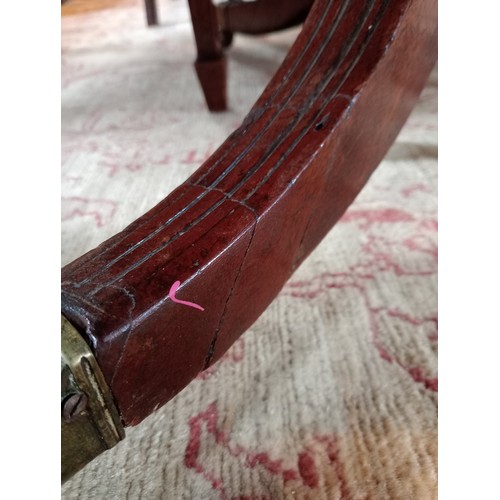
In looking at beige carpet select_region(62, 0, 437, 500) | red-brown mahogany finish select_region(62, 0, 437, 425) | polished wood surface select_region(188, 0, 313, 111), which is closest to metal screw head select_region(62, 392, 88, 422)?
red-brown mahogany finish select_region(62, 0, 437, 425)

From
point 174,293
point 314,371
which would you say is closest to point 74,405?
point 174,293

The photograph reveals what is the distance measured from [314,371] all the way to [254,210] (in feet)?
0.69

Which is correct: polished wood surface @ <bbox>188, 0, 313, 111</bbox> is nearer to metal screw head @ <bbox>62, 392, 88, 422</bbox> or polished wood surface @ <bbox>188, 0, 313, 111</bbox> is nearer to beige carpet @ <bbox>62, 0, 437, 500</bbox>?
beige carpet @ <bbox>62, 0, 437, 500</bbox>

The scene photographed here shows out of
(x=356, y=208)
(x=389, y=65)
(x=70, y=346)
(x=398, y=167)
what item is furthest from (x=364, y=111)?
(x=398, y=167)

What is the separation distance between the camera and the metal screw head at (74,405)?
243 mm

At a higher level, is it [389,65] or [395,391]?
[389,65]

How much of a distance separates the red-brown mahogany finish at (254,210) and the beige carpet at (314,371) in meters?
0.12

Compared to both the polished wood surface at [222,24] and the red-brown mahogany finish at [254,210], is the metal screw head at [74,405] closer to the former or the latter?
the red-brown mahogany finish at [254,210]

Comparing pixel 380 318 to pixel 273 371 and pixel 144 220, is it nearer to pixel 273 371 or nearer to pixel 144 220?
pixel 273 371

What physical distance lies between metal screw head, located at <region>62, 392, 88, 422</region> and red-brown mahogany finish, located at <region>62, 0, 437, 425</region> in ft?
0.06

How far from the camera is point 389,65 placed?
403 mm

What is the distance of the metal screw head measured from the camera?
9.6 inches

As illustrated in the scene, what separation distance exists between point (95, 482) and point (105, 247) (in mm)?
188
